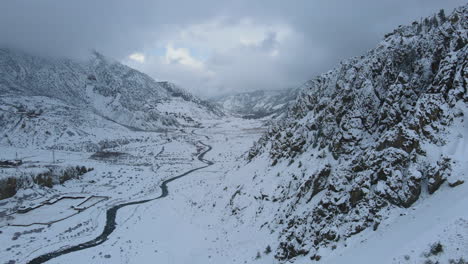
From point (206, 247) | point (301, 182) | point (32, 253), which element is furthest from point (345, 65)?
point (32, 253)

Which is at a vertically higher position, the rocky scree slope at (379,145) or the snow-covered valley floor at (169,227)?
the rocky scree slope at (379,145)

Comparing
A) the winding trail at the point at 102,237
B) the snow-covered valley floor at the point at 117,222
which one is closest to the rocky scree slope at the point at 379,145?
the snow-covered valley floor at the point at 117,222

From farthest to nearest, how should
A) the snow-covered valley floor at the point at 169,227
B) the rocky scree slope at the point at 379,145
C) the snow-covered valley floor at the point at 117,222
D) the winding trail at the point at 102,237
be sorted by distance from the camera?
the winding trail at the point at 102,237, the snow-covered valley floor at the point at 117,222, the rocky scree slope at the point at 379,145, the snow-covered valley floor at the point at 169,227

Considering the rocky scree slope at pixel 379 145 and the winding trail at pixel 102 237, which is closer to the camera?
the rocky scree slope at pixel 379 145

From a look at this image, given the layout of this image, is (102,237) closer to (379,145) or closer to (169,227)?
(169,227)

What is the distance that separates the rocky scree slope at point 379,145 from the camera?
17.5 m

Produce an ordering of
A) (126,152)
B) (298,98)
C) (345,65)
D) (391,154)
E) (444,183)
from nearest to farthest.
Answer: (444,183) → (391,154) → (345,65) → (298,98) → (126,152)

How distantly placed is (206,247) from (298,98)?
31.8 meters

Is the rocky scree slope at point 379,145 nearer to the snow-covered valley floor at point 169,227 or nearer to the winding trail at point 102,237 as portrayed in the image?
the snow-covered valley floor at point 169,227

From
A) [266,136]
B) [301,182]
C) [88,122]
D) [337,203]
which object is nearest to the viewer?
[337,203]

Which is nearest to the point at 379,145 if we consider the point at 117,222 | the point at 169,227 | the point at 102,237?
the point at 169,227

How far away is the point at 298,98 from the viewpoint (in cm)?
5028

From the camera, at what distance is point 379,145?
2033 centimetres

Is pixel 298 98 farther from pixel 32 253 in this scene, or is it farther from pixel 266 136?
pixel 32 253
